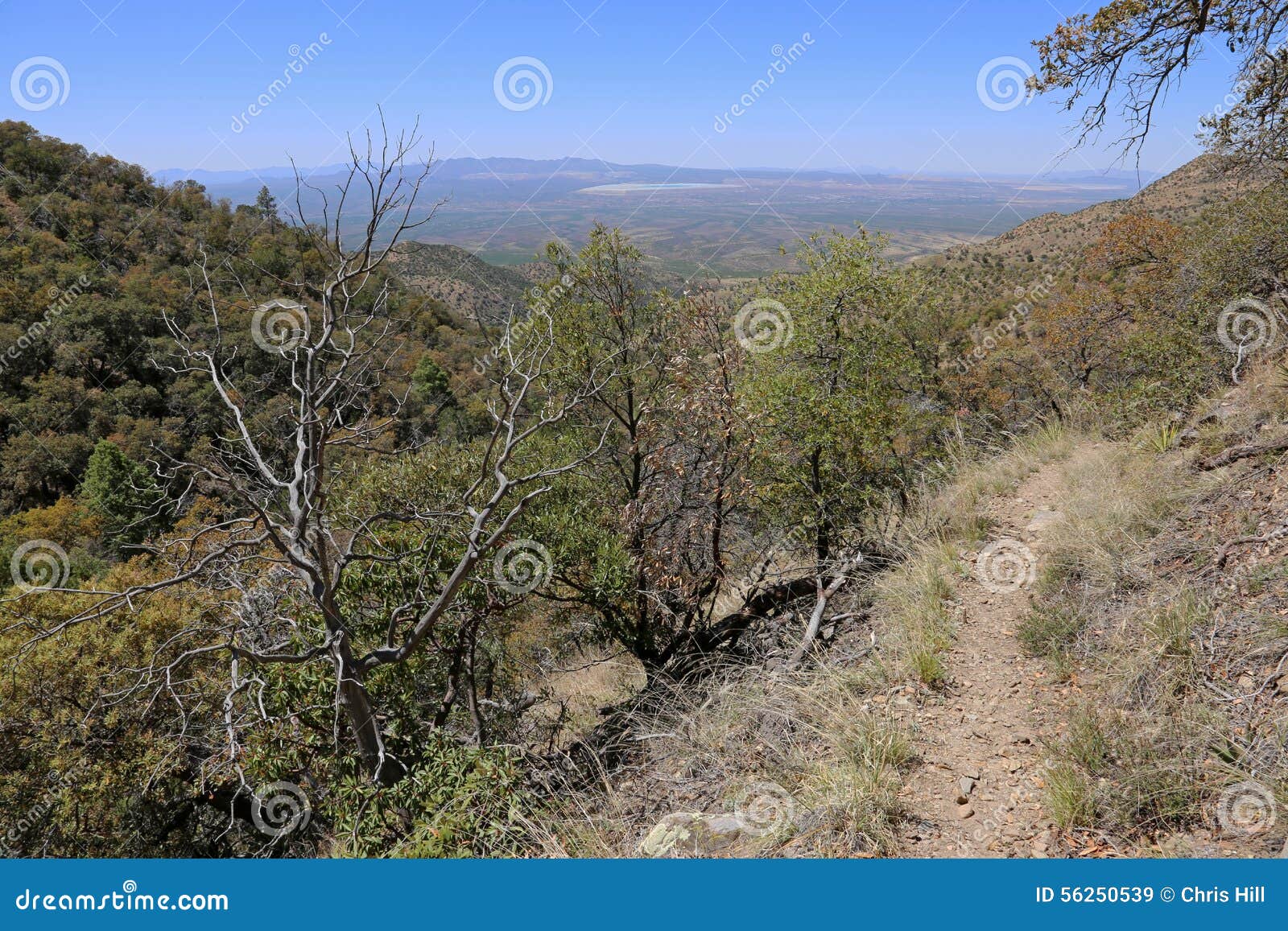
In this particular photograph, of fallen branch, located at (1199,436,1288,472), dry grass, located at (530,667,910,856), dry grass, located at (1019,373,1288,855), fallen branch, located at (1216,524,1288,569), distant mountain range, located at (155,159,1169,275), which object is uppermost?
distant mountain range, located at (155,159,1169,275)

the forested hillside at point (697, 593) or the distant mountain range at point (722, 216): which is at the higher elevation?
the distant mountain range at point (722, 216)

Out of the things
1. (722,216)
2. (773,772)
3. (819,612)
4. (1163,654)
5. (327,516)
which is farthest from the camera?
(722,216)

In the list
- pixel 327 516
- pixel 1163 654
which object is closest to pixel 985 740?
pixel 1163 654

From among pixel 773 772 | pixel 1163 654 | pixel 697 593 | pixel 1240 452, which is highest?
pixel 1240 452

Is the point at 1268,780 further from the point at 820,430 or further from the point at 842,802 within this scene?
the point at 820,430

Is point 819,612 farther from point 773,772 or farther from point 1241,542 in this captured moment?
point 1241,542

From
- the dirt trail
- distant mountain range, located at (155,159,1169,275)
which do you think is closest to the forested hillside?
the dirt trail

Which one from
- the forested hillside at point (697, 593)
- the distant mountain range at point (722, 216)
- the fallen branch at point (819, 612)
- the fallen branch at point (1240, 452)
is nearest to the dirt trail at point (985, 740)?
the forested hillside at point (697, 593)

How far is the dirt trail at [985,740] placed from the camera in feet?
11.1

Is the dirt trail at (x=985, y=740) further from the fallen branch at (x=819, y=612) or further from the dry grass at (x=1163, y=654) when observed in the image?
the fallen branch at (x=819, y=612)

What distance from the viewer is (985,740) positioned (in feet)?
13.4

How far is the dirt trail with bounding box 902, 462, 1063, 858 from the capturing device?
11.1 feet

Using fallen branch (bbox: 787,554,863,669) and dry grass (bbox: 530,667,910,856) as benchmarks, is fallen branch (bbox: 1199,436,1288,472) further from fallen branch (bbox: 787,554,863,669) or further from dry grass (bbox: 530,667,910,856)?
dry grass (bbox: 530,667,910,856)

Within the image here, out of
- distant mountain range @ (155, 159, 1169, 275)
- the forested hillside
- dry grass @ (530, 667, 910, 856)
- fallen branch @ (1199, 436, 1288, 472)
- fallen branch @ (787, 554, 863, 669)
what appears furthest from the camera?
distant mountain range @ (155, 159, 1169, 275)
